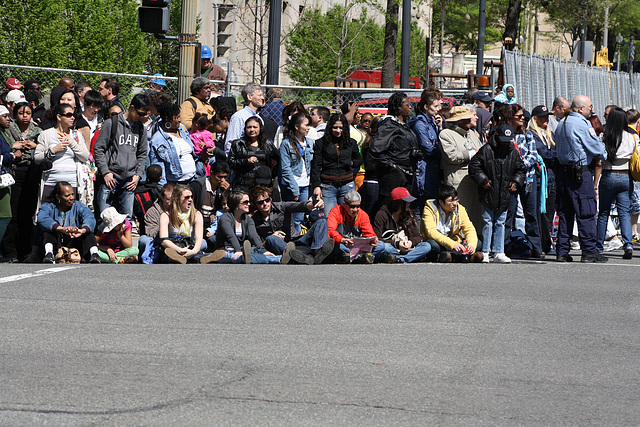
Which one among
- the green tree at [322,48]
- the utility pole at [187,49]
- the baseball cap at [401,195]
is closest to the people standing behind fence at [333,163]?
the baseball cap at [401,195]

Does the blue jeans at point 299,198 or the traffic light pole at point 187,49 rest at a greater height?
the traffic light pole at point 187,49

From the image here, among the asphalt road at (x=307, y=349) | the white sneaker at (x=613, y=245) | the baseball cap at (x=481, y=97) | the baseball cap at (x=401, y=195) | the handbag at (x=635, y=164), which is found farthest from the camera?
the baseball cap at (x=481, y=97)

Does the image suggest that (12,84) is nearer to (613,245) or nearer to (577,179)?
(577,179)

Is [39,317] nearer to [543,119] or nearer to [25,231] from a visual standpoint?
[25,231]

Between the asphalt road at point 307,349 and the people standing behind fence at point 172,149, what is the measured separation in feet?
7.46

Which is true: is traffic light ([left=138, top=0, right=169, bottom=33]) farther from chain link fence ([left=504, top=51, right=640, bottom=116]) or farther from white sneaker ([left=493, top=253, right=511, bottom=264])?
chain link fence ([left=504, top=51, right=640, bottom=116])

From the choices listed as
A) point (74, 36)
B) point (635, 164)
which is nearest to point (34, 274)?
point (635, 164)

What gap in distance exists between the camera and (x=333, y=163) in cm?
1209

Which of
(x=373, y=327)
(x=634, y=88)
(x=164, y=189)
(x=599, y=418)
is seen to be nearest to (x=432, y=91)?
(x=164, y=189)

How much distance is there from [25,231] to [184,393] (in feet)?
22.0

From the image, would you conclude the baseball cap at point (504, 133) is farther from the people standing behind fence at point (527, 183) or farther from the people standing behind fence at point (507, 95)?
the people standing behind fence at point (507, 95)

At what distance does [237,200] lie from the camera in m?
11.6

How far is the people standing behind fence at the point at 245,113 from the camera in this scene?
12.3 meters

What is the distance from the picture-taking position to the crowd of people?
36.9ft
